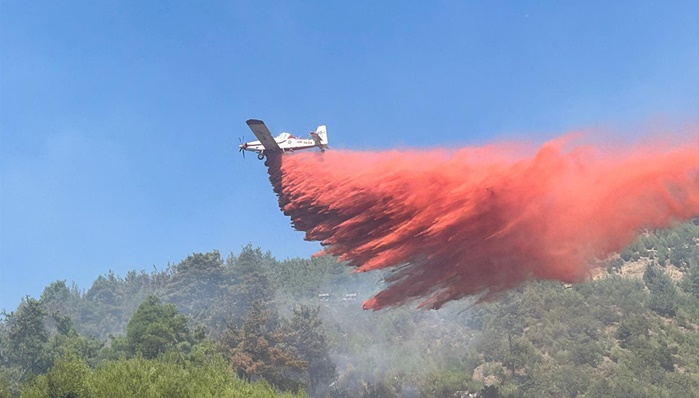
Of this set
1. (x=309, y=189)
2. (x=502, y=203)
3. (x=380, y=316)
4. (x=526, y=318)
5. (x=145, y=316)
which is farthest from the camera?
(x=380, y=316)

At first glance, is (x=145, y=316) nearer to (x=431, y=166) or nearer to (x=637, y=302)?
(x=431, y=166)

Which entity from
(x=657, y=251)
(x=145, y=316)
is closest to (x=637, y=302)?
(x=657, y=251)

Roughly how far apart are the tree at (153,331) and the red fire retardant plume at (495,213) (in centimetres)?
4558

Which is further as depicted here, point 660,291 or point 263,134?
point 660,291

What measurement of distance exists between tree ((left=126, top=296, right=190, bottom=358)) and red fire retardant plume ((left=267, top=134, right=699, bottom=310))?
45.6 metres

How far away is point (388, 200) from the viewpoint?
27.5 metres

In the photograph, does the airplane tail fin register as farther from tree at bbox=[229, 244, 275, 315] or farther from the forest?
tree at bbox=[229, 244, 275, 315]

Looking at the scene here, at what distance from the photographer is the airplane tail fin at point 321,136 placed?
129 ft

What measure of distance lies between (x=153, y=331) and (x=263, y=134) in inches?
1570

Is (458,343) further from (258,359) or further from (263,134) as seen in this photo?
(263,134)

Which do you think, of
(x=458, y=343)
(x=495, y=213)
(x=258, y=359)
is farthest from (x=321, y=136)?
(x=458, y=343)

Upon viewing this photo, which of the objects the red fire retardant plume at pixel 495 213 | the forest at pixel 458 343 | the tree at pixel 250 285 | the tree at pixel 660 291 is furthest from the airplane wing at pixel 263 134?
the tree at pixel 250 285

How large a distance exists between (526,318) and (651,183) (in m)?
75.1

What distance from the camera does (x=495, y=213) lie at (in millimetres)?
26109
